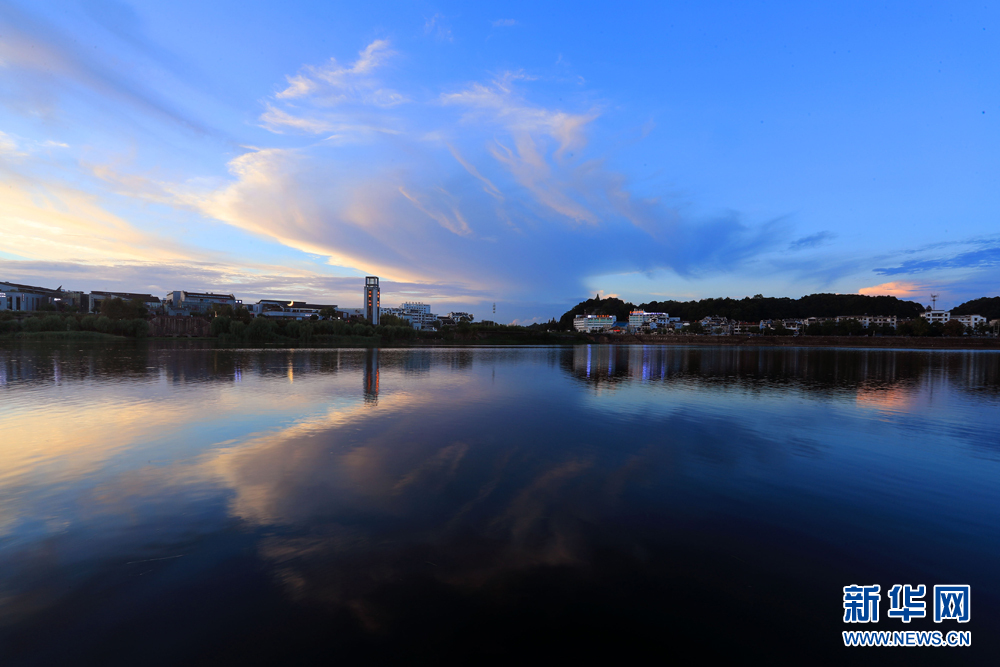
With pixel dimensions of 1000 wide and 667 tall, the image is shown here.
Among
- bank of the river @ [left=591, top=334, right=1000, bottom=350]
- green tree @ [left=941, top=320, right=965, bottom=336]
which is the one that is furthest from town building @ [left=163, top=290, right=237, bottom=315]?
green tree @ [left=941, top=320, right=965, bottom=336]

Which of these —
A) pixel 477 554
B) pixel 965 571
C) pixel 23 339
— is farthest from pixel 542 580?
pixel 23 339

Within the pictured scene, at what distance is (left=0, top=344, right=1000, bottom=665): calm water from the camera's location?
4.80 m

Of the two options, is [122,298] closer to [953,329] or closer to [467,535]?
[467,535]

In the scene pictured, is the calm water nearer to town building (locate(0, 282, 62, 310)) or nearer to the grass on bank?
the grass on bank

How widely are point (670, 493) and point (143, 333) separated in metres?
102

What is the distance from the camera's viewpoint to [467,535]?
6949mm

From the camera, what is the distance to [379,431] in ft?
45.5

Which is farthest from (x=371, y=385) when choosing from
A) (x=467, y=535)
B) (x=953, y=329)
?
(x=953, y=329)

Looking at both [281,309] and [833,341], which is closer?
[833,341]

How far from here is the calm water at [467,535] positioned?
480cm

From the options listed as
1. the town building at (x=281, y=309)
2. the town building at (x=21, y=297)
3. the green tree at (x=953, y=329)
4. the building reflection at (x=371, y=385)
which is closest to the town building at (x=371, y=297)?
the town building at (x=281, y=309)

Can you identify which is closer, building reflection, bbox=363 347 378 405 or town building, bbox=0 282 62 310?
building reflection, bbox=363 347 378 405

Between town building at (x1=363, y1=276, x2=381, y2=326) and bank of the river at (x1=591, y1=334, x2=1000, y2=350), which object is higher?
town building at (x1=363, y1=276, x2=381, y2=326)

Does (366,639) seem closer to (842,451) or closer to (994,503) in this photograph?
(994,503)
